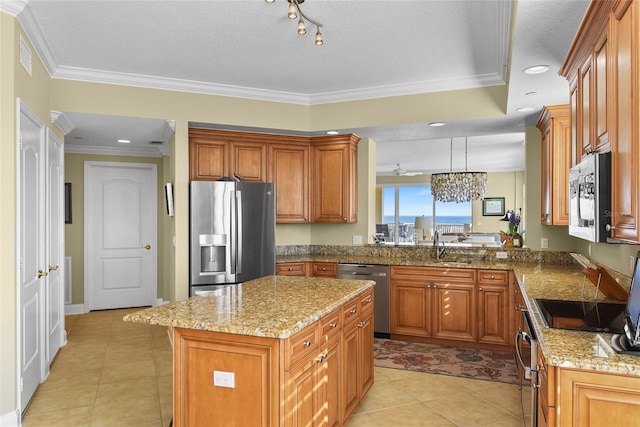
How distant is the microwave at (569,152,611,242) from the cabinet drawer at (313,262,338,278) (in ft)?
9.76

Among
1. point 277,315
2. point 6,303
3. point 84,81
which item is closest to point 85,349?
point 6,303

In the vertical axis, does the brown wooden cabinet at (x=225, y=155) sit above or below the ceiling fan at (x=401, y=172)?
below

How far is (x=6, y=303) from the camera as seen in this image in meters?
2.71

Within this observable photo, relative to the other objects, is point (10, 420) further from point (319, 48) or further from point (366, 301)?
point (319, 48)

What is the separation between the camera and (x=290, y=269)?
4906 millimetres

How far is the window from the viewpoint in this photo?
11688 millimetres

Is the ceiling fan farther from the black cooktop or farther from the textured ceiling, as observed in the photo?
the black cooktop

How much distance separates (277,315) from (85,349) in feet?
11.1

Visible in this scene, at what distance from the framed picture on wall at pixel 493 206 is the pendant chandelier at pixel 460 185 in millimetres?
4401

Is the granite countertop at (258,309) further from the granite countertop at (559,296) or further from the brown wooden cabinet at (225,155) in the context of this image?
the brown wooden cabinet at (225,155)

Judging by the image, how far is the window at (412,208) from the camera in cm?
1169

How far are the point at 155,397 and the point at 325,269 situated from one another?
2207 millimetres

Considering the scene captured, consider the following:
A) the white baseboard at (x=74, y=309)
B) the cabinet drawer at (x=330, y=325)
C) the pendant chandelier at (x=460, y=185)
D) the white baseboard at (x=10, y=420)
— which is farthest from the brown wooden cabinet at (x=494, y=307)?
the white baseboard at (x=74, y=309)

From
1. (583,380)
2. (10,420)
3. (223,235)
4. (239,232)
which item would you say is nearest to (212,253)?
(223,235)
